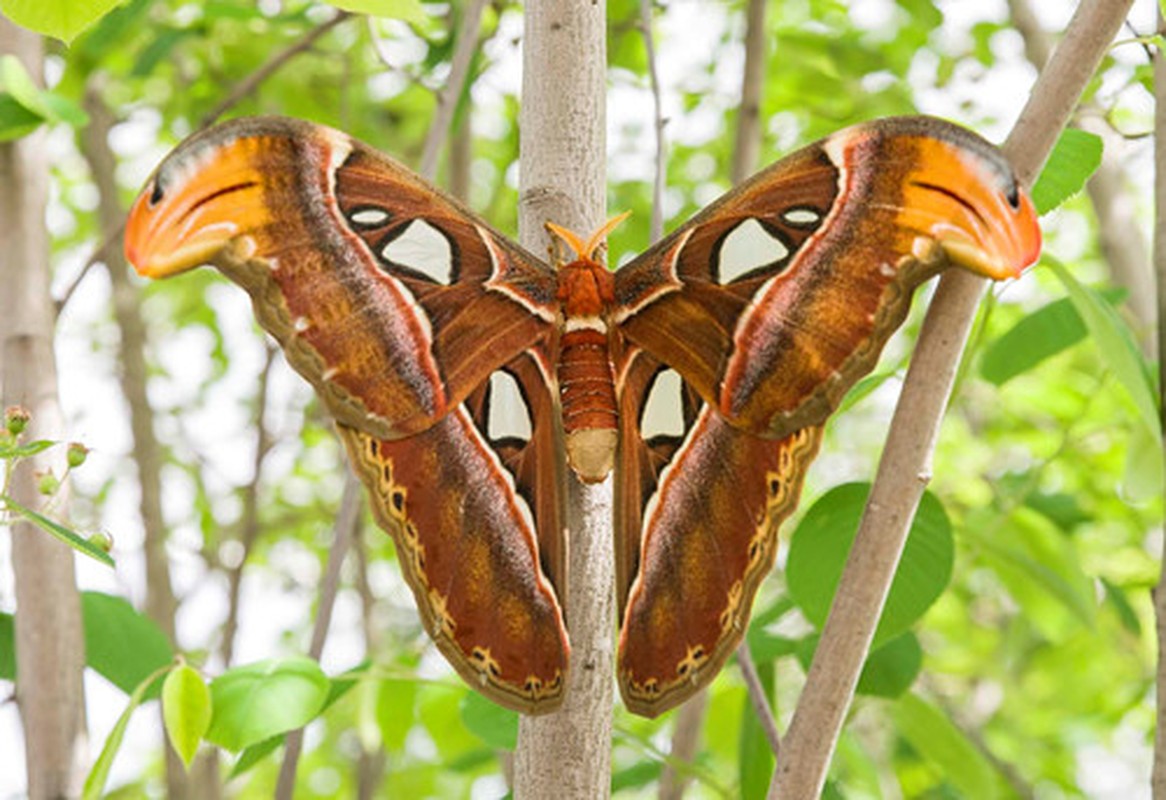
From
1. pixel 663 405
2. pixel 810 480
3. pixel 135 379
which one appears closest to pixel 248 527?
pixel 135 379

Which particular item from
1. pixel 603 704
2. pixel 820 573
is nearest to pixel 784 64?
pixel 820 573

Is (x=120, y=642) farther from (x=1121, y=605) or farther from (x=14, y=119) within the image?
(x=1121, y=605)

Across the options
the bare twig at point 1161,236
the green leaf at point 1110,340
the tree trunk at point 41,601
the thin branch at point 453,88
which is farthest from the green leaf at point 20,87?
the bare twig at point 1161,236

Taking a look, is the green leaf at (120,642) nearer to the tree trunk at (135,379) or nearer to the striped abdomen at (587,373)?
the striped abdomen at (587,373)

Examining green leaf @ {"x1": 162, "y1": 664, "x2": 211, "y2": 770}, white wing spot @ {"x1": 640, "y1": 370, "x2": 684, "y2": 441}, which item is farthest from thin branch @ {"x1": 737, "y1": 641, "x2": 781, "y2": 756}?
green leaf @ {"x1": 162, "y1": 664, "x2": 211, "y2": 770}

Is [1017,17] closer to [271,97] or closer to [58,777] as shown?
[271,97]

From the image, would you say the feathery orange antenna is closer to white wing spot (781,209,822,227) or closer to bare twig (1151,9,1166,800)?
white wing spot (781,209,822,227)
